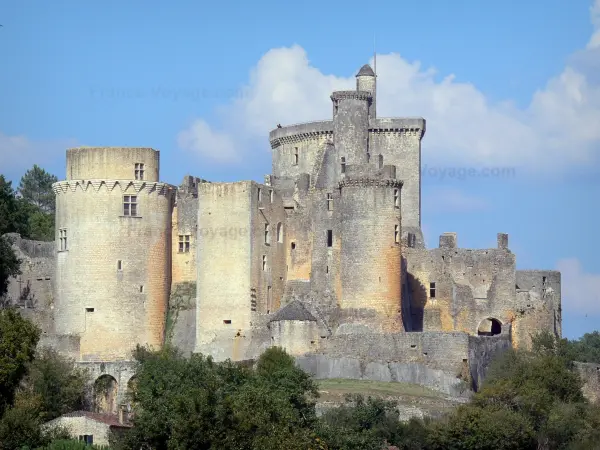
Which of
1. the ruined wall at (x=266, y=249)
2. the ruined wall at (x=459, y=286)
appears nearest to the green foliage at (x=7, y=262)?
the ruined wall at (x=266, y=249)

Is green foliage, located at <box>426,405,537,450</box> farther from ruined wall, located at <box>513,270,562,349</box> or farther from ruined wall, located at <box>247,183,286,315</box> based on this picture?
ruined wall, located at <box>247,183,286,315</box>

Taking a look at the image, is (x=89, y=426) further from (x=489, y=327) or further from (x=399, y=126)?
(x=399, y=126)

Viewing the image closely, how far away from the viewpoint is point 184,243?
8519cm

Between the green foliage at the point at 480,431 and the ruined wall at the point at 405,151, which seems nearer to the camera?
the green foliage at the point at 480,431

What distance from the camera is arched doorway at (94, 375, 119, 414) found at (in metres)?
79.0

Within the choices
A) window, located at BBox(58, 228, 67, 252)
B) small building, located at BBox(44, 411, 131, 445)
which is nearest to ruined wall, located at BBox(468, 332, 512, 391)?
small building, located at BBox(44, 411, 131, 445)

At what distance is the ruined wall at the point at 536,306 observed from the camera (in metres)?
85.2

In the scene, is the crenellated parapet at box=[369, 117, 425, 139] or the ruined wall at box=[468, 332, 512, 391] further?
the crenellated parapet at box=[369, 117, 425, 139]

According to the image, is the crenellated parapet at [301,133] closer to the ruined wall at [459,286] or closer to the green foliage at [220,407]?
the ruined wall at [459,286]

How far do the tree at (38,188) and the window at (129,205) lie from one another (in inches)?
1240

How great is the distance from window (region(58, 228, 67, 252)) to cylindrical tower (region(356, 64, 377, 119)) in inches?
652

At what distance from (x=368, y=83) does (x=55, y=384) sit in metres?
24.3

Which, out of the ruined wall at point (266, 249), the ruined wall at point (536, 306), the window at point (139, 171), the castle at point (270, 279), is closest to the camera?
the castle at point (270, 279)

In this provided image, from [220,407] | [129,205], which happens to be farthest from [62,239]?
[220,407]
